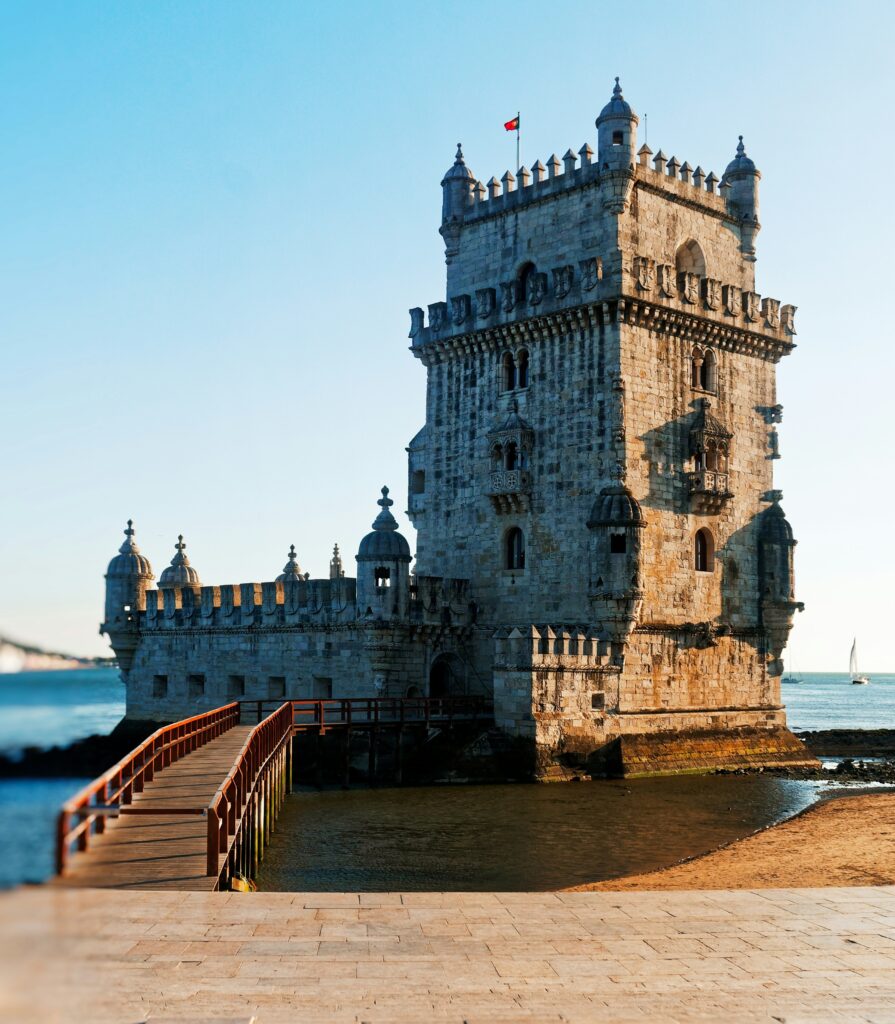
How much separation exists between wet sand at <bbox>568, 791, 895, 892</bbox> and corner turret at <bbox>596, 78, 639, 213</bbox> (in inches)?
770

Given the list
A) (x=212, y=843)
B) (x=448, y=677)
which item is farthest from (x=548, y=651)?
(x=212, y=843)

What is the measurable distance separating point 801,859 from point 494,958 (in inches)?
519

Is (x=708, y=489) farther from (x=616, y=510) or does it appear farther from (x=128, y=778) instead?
(x=128, y=778)

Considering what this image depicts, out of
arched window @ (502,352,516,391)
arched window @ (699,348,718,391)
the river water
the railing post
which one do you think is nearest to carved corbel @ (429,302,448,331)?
arched window @ (502,352,516,391)

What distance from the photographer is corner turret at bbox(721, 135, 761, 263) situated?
42875 millimetres

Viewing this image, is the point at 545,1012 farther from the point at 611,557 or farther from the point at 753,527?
the point at 753,527

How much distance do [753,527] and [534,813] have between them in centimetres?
1694

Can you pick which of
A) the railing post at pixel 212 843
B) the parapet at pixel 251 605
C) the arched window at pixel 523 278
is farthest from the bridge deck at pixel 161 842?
the arched window at pixel 523 278

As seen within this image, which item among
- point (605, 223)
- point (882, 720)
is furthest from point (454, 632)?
point (882, 720)

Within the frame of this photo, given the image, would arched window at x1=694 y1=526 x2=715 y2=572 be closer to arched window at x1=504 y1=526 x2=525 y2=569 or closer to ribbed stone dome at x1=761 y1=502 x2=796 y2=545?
ribbed stone dome at x1=761 y1=502 x2=796 y2=545

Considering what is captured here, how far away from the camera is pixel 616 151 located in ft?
124

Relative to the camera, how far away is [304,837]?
24875 millimetres

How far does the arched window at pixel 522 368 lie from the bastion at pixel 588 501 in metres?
0.07

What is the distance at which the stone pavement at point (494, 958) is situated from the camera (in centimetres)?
902
